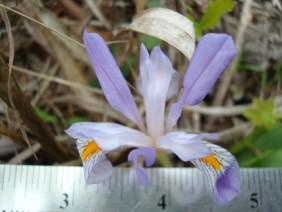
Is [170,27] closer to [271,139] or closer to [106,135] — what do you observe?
[106,135]

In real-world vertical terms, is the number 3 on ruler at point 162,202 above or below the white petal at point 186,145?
below

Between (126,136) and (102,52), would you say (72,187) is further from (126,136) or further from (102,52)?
(102,52)

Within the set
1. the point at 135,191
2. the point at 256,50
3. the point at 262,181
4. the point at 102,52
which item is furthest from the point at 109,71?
the point at 256,50

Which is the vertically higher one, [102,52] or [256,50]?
[256,50]

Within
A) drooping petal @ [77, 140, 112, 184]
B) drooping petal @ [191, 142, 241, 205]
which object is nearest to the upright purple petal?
drooping petal @ [191, 142, 241, 205]

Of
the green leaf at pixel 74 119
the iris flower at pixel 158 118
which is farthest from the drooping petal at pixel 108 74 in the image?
the green leaf at pixel 74 119

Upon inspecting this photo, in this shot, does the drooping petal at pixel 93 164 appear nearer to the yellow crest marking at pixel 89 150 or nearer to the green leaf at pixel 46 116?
the yellow crest marking at pixel 89 150
